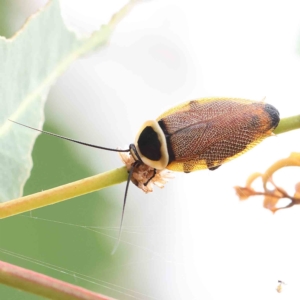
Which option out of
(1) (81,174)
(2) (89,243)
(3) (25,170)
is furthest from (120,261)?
(3) (25,170)

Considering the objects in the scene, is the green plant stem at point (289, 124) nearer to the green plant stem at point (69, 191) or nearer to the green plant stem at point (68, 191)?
the green plant stem at point (68, 191)

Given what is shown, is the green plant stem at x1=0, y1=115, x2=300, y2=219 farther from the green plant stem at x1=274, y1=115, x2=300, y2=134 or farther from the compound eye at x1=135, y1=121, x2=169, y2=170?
the compound eye at x1=135, y1=121, x2=169, y2=170

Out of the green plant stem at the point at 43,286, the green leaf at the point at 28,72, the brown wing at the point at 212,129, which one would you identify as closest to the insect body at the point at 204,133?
the brown wing at the point at 212,129

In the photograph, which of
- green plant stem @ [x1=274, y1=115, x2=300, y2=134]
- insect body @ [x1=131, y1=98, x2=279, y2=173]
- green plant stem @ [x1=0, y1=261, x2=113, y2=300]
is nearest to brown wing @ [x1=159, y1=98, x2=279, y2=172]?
insect body @ [x1=131, y1=98, x2=279, y2=173]

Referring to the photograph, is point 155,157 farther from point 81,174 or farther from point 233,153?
point 81,174

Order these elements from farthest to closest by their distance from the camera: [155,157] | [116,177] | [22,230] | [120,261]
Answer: [120,261]
[22,230]
[155,157]
[116,177]

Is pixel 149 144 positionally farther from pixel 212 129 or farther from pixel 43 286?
pixel 43 286
